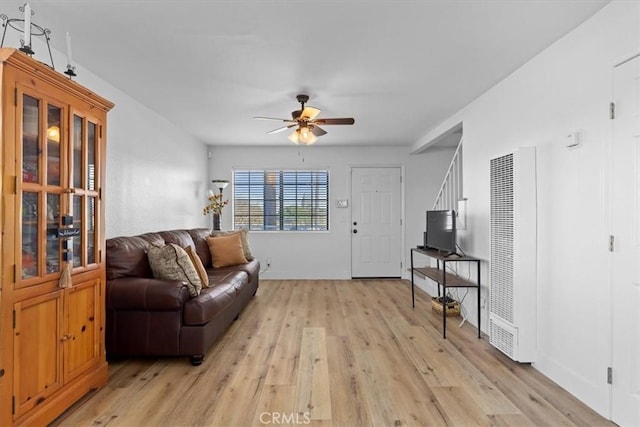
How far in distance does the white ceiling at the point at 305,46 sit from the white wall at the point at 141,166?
0.17 metres

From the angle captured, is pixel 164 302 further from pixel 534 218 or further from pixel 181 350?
pixel 534 218

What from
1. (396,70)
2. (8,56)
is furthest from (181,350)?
(396,70)

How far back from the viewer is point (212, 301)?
286 centimetres

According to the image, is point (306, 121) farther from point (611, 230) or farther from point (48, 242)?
point (611, 230)

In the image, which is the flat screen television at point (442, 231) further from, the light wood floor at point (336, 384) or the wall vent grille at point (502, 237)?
the light wood floor at point (336, 384)

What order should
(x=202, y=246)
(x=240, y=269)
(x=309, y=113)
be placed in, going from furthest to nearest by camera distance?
(x=202, y=246)
(x=240, y=269)
(x=309, y=113)

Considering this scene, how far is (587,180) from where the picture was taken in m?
2.21

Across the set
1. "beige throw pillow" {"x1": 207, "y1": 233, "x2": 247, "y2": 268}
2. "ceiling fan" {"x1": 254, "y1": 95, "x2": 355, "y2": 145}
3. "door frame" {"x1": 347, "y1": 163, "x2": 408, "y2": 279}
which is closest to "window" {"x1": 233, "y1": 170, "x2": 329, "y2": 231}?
"door frame" {"x1": 347, "y1": 163, "x2": 408, "y2": 279}

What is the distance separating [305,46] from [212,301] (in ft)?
7.12

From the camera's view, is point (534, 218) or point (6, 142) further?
point (534, 218)

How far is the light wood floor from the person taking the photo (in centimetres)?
204

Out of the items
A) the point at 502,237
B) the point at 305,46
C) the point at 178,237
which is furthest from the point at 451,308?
the point at 178,237

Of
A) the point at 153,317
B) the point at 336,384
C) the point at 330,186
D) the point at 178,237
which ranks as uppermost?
the point at 330,186

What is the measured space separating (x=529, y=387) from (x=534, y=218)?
1.25 metres
